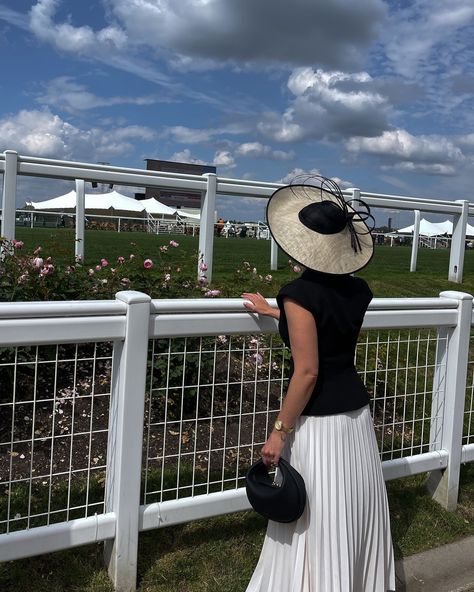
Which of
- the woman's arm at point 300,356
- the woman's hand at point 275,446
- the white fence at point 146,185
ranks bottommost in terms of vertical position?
the woman's hand at point 275,446

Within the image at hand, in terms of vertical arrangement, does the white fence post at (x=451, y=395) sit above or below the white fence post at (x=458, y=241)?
below

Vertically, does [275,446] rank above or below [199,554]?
above

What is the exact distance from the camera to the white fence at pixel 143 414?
268 cm

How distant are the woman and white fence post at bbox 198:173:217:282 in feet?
13.5

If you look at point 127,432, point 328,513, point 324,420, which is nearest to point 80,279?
point 127,432

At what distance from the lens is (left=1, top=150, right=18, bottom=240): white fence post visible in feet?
19.1

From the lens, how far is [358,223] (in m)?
2.83

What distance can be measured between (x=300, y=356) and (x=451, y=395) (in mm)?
1895

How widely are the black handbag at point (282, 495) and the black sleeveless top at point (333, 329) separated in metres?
0.25

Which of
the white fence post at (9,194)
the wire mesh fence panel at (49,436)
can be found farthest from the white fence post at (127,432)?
the white fence post at (9,194)

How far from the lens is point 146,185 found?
671 centimetres

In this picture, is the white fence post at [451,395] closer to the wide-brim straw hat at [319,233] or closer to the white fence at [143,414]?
the white fence at [143,414]

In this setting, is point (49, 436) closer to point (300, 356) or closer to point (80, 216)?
point (300, 356)

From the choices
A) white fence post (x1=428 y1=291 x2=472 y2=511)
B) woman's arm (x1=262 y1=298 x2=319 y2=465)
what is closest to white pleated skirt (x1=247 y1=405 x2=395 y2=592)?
woman's arm (x1=262 y1=298 x2=319 y2=465)
